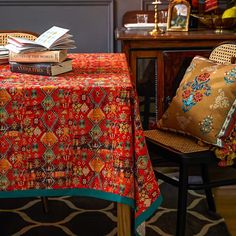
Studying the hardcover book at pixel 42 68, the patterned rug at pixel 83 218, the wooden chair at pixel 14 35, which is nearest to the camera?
the hardcover book at pixel 42 68

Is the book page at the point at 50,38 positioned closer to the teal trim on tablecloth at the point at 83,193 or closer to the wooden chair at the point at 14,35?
the teal trim on tablecloth at the point at 83,193

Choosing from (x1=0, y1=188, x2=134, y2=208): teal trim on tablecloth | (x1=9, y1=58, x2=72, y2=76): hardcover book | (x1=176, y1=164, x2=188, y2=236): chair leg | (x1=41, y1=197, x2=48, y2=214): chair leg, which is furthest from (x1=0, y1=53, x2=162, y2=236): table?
(x1=41, y1=197, x2=48, y2=214): chair leg

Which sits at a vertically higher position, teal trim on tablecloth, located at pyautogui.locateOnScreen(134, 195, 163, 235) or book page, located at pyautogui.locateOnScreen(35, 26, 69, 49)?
book page, located at pyautogui.locateOnScreen(35, 26, 69, 49)

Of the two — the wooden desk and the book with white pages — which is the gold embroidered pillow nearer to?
the wooden desk

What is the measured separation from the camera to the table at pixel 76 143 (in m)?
1.46

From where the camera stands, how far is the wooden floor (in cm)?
220

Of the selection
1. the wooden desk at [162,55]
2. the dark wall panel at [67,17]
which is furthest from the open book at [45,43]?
the dark wall panel at [67,17]

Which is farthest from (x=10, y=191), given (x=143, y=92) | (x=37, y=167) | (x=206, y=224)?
(x=143, y=92)

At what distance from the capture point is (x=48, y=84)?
4.95 feet

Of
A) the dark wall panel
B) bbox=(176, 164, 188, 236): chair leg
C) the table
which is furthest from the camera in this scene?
the dark wall panel

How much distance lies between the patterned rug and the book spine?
76cm

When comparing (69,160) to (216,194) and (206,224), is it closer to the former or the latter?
(206,224)

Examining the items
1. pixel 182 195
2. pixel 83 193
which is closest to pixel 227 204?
pixel 182 195

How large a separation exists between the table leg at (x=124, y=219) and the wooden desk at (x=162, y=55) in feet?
3.86
